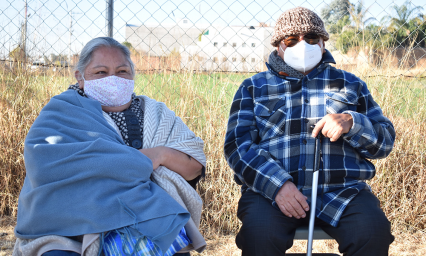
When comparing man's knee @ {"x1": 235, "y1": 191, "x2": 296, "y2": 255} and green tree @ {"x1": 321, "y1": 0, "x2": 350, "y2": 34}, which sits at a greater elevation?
green tree @ {"x1": 321, "y1": 0, "x2": 350, "y2": 34}

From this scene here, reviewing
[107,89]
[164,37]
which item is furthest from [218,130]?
[107,89]

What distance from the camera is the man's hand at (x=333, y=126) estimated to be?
1.93 m

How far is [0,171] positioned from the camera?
346cm

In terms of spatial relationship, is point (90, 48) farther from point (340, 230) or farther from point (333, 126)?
point (340, 230)

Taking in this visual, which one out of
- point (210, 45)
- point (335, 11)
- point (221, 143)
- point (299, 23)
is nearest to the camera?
point (299, 23)

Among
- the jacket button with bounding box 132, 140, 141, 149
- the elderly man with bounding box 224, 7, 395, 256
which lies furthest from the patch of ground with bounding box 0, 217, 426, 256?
the jacket button with bounding box 132, 140, 141, 149

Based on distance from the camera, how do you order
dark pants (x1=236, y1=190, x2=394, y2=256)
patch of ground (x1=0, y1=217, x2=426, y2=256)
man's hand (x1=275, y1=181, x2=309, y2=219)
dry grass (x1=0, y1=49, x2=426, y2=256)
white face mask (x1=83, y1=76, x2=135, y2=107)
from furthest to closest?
dry grass (x1=0, y1=49, x2=426, y2=256) → patch of ground (x1=0, y1=217, x2=426, y2=256) → white face mask (x1=83, y1=76, x2=135, y2=107) → man's hand (x1=275, y1=181, x2=309, y2=219) → dark pants (x1=236, y1=190, x2=394, y2=256)

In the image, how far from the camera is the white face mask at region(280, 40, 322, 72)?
218 centimetres

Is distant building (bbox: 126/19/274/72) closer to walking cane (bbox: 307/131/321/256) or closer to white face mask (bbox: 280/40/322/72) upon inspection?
white face mask (bbox: 280/40/322/72)

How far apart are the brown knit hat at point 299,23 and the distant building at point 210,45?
4.22 ft

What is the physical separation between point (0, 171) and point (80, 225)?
232 cm

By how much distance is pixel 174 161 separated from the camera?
1.99 m

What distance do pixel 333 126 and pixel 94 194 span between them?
120cm

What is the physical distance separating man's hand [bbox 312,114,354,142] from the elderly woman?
0.74 m
